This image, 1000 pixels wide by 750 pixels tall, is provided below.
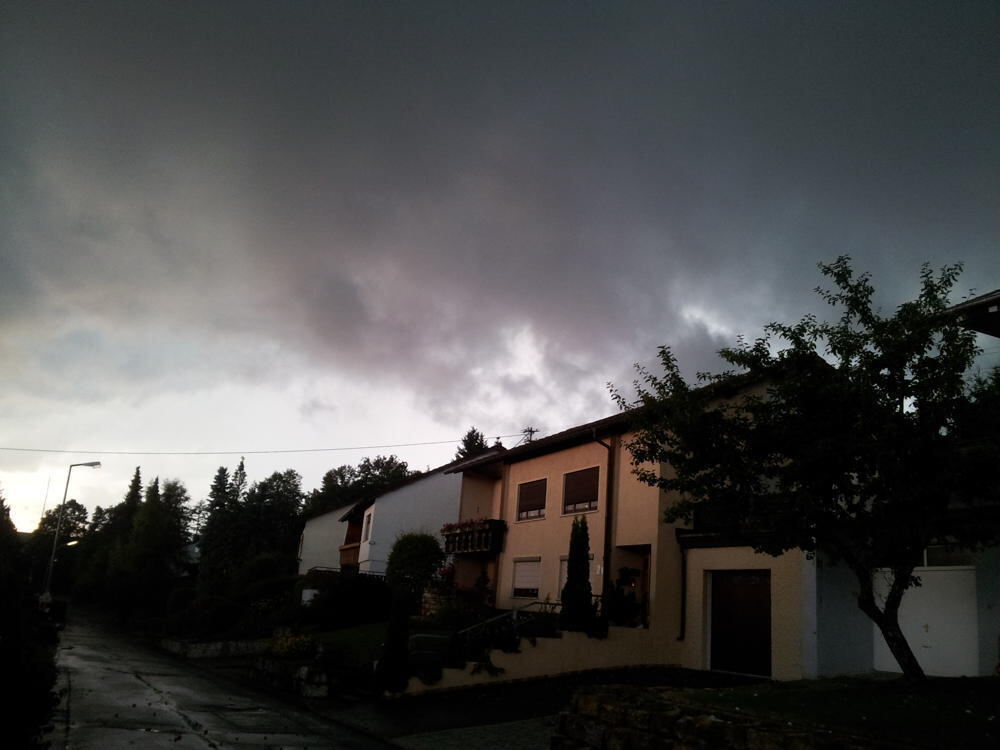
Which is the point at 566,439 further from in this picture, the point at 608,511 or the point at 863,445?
the point at 863,445

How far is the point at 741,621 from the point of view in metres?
17.5

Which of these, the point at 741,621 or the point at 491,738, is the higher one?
the point at 741,621

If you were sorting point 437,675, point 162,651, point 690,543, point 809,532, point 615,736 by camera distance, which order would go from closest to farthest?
point 615,736 < point 809,532 < point 437,675 < point 690,543 < point 162,651

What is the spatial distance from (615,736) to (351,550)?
1413 inches

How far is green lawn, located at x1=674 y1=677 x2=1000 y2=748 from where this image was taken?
271 inches

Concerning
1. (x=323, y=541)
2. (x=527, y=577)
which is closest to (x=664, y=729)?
(x=527, y=577)

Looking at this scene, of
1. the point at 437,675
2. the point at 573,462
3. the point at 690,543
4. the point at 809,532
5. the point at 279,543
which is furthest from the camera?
the point at 279,543

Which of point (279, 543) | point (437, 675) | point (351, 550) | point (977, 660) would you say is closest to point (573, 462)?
point (437, 675)

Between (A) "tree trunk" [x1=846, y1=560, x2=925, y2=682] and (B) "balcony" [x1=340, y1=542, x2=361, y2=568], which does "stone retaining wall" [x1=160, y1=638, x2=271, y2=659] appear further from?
(A) "tree trunk" [x1=846, y1=560, x2=925, y2=682]

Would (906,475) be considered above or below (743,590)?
above

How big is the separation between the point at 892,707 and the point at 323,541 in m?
47.3

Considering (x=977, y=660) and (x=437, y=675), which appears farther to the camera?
(x=437, y=675)

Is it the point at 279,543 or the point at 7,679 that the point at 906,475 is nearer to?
the point at 7,679

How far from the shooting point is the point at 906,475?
31.6ft
